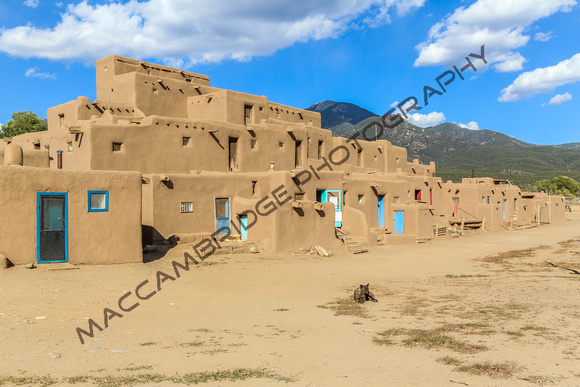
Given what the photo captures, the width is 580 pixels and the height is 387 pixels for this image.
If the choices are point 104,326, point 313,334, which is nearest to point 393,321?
point 313,334

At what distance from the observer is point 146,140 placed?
73.7 ft

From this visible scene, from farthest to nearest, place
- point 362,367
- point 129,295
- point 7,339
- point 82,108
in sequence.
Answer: point 82,108
point 129,295
point 7,339
point 362,367

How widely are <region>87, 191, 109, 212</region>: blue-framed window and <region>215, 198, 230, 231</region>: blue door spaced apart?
7.20m

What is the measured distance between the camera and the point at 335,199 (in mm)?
24844

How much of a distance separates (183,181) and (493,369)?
1627 centimetres

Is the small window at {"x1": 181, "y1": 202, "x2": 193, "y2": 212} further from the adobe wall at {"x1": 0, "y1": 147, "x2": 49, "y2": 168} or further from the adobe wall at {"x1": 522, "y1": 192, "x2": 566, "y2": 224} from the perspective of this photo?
the adobe wall at {"x1": 522, "y1": 192, "x2": 566, "y2": 224}

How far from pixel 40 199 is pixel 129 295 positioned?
446cm

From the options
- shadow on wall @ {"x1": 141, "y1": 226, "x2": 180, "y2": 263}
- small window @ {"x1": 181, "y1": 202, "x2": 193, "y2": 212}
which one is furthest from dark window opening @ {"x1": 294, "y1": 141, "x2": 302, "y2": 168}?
shadow on wall @ {"x1": 141, "y1": 226, "x2": 180, "y2": 263}

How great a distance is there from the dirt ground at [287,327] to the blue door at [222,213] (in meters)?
4.46

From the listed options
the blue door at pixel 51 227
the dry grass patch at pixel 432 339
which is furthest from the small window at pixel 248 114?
the dry grass patch at pixel 432 339

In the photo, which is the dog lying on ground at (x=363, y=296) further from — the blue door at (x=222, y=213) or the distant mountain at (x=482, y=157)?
the distant mountain at (x=482, y=157)

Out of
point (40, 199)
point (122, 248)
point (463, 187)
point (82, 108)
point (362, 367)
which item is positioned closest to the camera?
point (362, 367)

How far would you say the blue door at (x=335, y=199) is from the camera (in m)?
24.5

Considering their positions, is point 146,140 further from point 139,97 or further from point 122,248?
point 122,248
